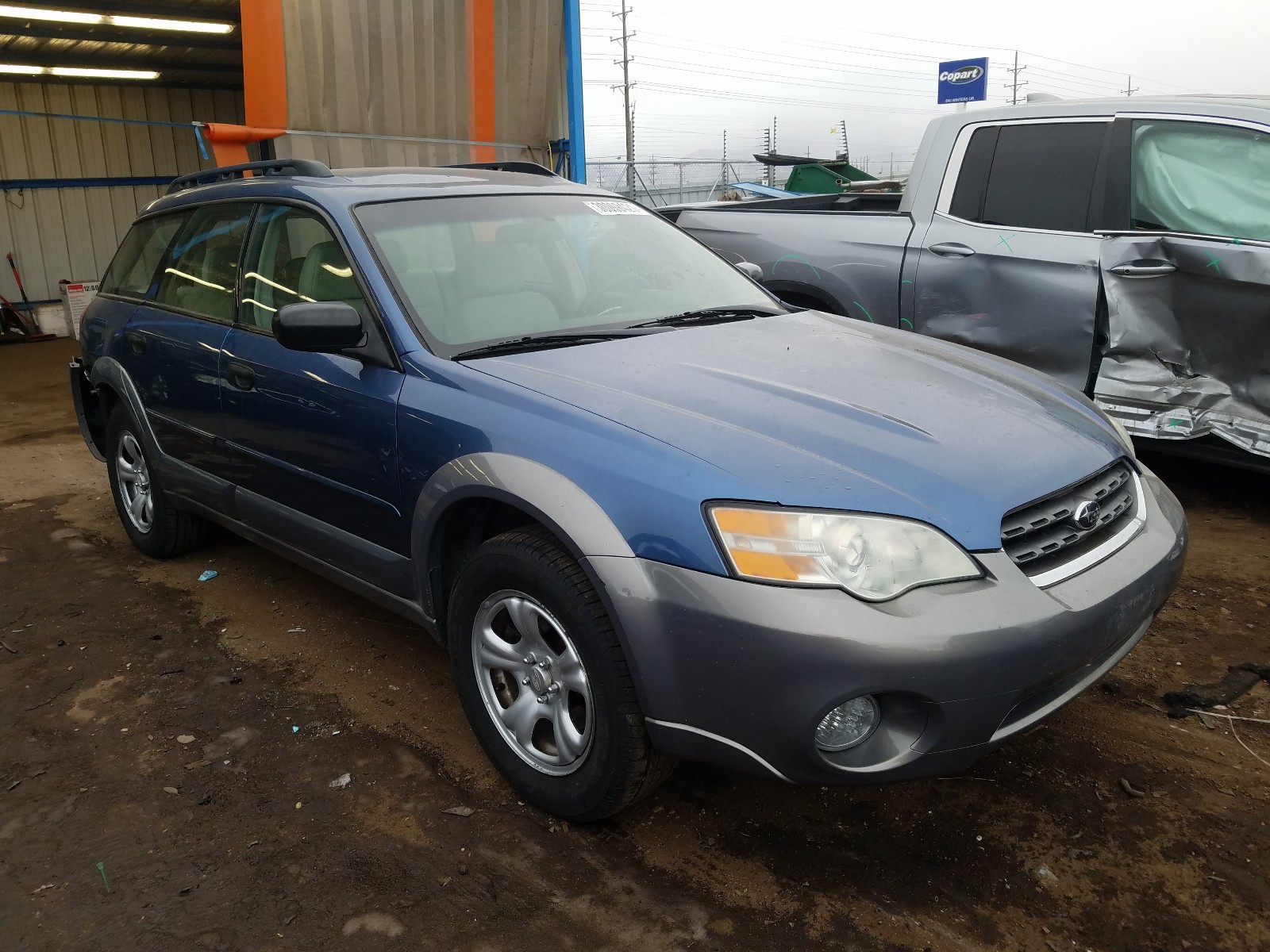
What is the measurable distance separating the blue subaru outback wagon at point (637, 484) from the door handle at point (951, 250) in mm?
1547

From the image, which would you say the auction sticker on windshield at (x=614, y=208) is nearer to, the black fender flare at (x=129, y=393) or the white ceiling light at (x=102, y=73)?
the black fender flare at (x=129, y=393)

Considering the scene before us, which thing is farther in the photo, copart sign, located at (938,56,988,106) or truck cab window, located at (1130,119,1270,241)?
copart sign, located at (938,56,988,106)

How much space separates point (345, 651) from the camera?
3.68m

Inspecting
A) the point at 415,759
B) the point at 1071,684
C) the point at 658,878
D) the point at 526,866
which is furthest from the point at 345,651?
the point at 1071,684

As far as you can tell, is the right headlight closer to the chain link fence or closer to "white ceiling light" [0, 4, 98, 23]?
"white ceiling light" [0, 4, 98, 23]

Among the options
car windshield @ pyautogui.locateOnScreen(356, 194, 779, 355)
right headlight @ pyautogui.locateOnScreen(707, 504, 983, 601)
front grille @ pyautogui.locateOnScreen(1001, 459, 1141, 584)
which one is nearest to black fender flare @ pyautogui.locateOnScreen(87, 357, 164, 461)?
car windshield @ pyautogui.locateOnScreen(356, 194, 779, 355)

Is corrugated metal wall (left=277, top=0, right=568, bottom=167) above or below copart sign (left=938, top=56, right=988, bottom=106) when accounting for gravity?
below

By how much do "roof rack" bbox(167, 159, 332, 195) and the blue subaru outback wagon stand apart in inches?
1.1

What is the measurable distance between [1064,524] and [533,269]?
5.82 ft

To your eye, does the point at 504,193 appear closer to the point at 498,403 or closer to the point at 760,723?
the point at 498,403

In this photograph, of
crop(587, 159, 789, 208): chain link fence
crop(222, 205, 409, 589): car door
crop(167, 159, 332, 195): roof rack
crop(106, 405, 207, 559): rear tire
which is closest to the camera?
crop(222, 205, 409, 589): car door

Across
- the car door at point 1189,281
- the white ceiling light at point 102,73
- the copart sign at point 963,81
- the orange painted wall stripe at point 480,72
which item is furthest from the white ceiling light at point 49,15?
the copart sign at point 963,81

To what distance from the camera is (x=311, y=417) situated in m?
3.09

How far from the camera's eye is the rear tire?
14.4ft
